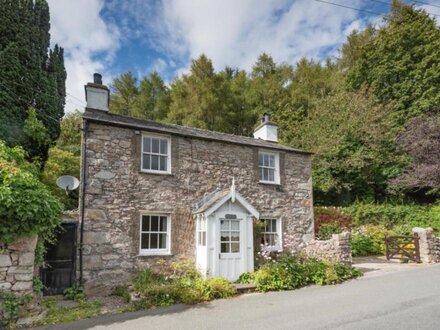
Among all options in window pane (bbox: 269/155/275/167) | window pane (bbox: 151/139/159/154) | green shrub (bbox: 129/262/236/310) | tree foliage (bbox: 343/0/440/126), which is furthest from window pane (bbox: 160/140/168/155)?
tree foliage (bbox: 343/0/440/126)

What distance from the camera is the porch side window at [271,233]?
1219cm

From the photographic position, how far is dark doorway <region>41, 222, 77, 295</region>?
877 cm

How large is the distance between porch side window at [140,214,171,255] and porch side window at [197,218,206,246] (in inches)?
42.0

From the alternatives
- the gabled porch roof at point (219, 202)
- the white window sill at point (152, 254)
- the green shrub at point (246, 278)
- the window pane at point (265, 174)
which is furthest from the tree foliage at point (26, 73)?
the green shrub at point (246, 278)

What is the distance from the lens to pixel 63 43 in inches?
744

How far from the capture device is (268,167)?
13219mm

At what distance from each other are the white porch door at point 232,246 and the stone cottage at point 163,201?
33 mm

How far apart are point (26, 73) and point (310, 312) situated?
16.6 meters

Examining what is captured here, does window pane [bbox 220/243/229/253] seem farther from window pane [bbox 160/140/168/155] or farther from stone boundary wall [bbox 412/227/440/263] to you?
stone boundary wall [bbox 412/227/440/263]

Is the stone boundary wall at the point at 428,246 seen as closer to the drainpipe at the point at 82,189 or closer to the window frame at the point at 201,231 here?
the window frame at the point at 201,231

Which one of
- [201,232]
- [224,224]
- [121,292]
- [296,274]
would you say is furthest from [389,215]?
[121,292]

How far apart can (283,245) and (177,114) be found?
57.2 ft

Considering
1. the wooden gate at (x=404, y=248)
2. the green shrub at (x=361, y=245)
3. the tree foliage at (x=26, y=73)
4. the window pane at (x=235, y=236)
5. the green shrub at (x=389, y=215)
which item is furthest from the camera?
the green shrub at (x=389, y=215)

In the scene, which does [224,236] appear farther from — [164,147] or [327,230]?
[327,230]
